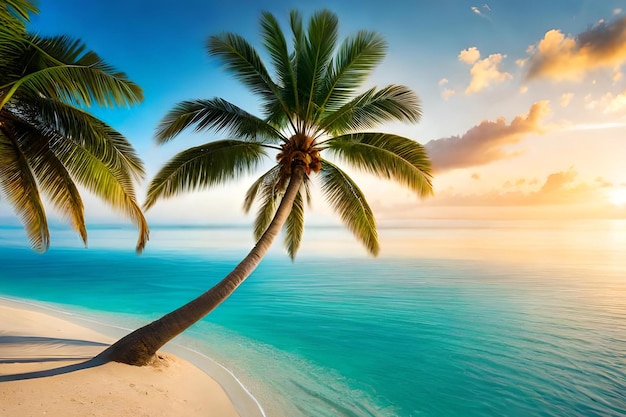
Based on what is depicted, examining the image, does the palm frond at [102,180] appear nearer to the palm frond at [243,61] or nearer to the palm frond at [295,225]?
the palm frond at [243,61]

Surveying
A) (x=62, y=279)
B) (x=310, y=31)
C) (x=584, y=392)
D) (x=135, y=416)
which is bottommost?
(x=62, y=279)

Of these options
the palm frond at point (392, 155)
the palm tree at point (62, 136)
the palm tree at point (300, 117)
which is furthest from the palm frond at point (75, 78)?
the palm frond at point (392, 155)

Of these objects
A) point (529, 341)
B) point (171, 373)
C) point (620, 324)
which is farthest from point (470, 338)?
point (171, 373)

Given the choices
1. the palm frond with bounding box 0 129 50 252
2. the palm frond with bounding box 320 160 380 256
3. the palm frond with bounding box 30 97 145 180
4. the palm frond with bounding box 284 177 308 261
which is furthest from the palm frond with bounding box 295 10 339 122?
the palm frond with bounding box 0 129 50 252

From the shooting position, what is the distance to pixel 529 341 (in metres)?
10.4

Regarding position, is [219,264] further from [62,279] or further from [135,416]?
[135,416]

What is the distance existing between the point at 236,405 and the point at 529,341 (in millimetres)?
9376

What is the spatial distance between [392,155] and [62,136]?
299 inches

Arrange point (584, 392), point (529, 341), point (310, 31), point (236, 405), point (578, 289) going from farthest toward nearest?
point (578, 289) → point (529, 341) → point (310, 31) → point (584, 392) → point (236, 405)

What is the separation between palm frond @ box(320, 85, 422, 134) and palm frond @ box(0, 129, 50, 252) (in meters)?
7.08

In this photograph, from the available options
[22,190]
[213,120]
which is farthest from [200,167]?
[22,190]

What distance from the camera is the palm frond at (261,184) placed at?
10.1 m

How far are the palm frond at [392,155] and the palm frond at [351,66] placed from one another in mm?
1071

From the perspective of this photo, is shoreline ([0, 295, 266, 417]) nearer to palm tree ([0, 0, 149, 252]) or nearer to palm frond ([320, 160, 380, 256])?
palm tree ([0, 0, 149, 252])
